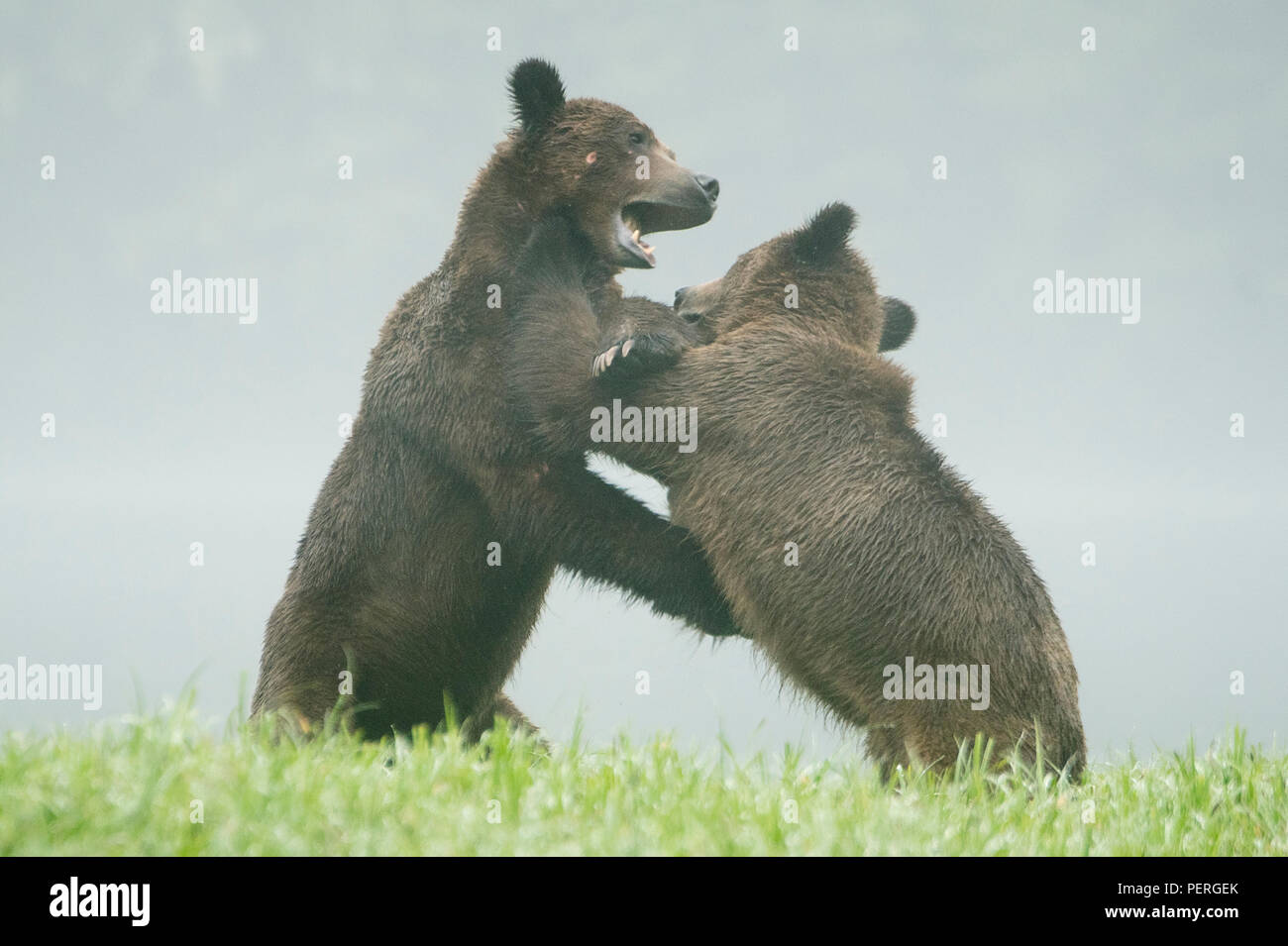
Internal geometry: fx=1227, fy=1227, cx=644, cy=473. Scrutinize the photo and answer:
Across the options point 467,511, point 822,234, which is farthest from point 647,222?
point 467,511

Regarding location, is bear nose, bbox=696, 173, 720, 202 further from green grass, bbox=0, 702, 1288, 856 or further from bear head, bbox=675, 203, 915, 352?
green grass, bbox=0, 702, 1288, 856

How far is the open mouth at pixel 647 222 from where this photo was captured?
6.58m

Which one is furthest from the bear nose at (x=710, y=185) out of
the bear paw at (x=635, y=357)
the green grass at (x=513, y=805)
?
the green grass at (x=513, y=805)

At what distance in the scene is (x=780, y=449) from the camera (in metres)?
5.41

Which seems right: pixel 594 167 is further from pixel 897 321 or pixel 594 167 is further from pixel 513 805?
pixel 513 805

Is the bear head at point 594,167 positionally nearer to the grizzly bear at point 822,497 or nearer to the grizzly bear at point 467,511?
the grizzly bear at point 467,511

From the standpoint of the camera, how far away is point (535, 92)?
22.0 feet

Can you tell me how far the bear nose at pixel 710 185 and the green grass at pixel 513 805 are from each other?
3.37 metres

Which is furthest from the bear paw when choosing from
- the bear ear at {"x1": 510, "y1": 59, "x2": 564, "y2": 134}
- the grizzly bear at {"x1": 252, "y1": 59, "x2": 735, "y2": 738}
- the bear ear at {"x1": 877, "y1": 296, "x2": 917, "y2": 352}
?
the bear ear at {"x1": 877, "y1": 296, "x2": 917, "y2": 352}

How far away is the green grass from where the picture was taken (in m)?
2.92

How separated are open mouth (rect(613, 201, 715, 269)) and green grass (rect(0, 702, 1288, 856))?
2.81 m

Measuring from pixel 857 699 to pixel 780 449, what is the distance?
1.13 metres
